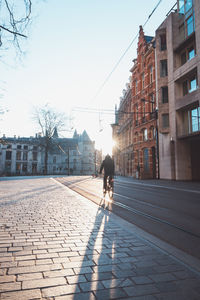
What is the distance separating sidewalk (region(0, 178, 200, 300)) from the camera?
6.24ft

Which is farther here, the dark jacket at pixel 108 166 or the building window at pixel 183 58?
the building window at pixel 183 58

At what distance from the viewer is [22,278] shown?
213 centimetres

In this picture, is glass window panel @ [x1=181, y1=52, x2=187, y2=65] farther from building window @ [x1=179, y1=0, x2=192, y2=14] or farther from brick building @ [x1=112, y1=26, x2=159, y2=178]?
brick building @ [x1=112, y1=26, x2=159, y2=178]

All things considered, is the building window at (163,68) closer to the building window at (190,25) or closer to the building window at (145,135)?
the building window at (190,25)

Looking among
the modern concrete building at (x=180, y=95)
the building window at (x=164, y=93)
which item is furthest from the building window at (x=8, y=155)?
the building window at (x=164, y=93)

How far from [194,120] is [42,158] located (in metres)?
66.3

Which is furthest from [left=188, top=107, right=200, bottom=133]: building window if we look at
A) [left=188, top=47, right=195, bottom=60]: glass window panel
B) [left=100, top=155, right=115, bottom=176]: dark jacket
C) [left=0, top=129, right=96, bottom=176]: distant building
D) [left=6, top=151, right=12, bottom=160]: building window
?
[left=6, top=151, right=12, bottom=160]: building window

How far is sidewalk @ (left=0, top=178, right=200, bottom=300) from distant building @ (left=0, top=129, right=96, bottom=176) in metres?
61.0

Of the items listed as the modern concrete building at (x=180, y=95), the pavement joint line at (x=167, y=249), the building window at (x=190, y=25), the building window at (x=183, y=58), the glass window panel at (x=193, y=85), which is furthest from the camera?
the building window at (x=183, y=58)

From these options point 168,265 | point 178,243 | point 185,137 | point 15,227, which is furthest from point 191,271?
point 185,137

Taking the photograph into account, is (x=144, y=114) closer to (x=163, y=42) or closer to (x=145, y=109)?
(x=145, y=109)

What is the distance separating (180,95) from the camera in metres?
21.1

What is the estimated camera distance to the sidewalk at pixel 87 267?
74.9 inches

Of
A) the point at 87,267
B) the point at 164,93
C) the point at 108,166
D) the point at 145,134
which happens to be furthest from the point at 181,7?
the point at 87,267
